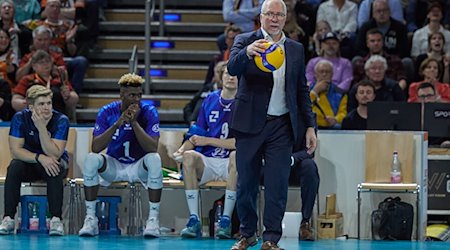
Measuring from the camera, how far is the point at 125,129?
11.7m

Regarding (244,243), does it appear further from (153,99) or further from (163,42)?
(163,42)

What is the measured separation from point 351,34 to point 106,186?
5.16 m

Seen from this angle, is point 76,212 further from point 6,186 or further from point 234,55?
point 234,55

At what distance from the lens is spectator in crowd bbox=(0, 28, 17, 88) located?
48.9 ft

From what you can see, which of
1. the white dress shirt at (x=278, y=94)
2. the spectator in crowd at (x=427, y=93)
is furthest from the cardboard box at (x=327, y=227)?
the white dress shirt at (x=278, y=94)

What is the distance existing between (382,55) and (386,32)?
0.63m

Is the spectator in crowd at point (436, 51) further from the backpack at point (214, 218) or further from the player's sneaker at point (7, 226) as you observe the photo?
the player's sneaker at point (7, 226)

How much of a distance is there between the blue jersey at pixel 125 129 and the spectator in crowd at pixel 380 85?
3049mm

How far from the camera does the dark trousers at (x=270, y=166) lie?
9227mm

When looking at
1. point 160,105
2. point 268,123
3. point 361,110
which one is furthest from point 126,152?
point 160,105

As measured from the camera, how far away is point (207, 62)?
1661 cm

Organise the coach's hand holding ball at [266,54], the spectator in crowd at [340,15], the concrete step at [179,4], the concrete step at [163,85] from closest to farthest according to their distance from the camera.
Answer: the coach's hand holding ball at [266,54], the spectator in crowd at [340,15], the concrete step at [163,85], the concrete step at [179,4]

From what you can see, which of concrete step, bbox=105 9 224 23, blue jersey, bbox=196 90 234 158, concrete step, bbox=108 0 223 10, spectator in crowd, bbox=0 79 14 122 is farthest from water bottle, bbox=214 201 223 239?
concrete step, bbox=108 0 223 10

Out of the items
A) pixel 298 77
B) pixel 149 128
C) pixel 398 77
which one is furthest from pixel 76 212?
pixel 398 77
